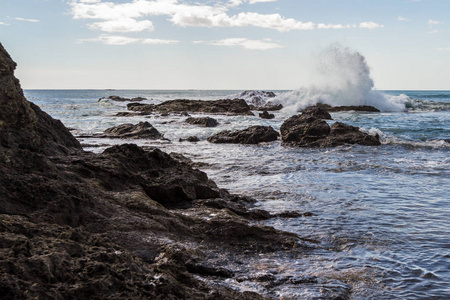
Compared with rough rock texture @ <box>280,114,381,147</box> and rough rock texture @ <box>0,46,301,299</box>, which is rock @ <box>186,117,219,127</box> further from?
rough rock texture @ <box>0,46,301,299</box>

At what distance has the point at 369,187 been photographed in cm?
782

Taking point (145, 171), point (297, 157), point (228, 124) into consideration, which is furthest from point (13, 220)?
point (228, 124)

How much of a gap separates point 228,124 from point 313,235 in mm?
17485

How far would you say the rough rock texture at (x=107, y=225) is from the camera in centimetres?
219

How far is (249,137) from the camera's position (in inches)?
622

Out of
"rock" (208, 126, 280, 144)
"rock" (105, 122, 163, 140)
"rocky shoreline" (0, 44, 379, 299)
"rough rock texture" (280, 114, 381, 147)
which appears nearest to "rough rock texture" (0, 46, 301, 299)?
"rocky shoreline" (0, 44, 379, 299)

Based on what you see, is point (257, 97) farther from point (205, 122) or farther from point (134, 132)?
point (134, 132)

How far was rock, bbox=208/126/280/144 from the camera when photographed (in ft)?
51.8

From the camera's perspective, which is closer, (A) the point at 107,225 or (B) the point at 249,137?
(A) the point at 107,225

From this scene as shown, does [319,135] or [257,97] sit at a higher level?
[257,97]

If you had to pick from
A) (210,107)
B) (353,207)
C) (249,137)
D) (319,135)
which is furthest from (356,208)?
(210,107)

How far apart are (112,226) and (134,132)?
13.6 m

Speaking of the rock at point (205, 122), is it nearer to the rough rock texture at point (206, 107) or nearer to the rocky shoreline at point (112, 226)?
the rough rock texture at point (206, 107)

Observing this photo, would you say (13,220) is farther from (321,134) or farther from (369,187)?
(321,134)
